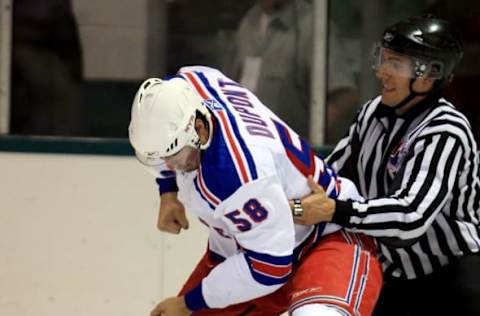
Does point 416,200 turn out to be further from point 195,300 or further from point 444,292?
point 195,300

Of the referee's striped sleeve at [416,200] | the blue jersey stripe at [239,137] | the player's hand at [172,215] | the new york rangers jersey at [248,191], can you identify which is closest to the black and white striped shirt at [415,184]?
the referee's striped sleeve at [416,200]

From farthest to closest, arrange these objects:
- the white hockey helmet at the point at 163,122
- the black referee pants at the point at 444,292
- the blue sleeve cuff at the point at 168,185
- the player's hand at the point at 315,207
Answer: the blue sleeve cuff at the point at 168,185 < the black referee pants at the point at 444,292 < the player's hand at the point at 315,207 < the white hockey helmet at the point at 163,122

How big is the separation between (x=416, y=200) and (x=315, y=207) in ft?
0.77

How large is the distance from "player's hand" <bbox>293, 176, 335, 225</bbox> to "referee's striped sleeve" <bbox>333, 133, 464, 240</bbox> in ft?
0.08

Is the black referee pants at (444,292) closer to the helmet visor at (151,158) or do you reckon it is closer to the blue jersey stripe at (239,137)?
the blue jersey stripe at (239,137)

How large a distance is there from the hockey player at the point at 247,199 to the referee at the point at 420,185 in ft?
0.27

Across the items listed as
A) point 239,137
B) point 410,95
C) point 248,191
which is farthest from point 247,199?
point 410,95

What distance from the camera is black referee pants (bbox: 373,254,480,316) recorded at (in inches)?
107

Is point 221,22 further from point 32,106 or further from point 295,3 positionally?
point 32,106

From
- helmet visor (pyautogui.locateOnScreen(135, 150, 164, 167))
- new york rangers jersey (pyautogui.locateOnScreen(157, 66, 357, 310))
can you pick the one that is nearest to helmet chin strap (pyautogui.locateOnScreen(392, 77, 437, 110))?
new york rangers jersey (pyautogui.locateOnScreen(157, 66, 357, 310))

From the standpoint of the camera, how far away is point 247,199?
7.72ft

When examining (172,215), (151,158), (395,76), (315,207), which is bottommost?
(172,215)

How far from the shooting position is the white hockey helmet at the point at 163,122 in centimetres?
232

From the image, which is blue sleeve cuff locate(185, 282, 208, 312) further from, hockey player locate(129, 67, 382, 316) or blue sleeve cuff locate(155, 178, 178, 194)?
blue sleeve cuff locate(155, 178, 178, 194)
